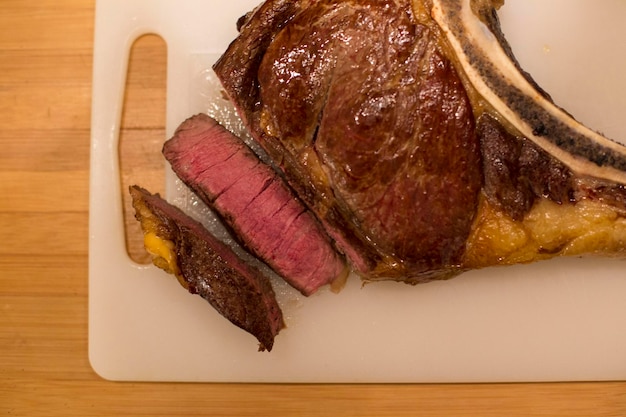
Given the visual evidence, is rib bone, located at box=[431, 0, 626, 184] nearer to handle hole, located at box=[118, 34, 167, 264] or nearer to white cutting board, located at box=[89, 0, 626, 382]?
white cutting board, located at box=[89, 0, 626, 382]

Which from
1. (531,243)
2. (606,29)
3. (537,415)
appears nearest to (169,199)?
(531,243)

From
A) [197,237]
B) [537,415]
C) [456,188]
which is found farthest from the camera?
[537,415]

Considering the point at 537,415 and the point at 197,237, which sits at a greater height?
the point at 197,237

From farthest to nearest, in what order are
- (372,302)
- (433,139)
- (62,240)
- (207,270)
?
(62,240) < (372,302) < (207,270) < (433,139)

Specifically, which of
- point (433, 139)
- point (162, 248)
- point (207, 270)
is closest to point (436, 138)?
point (433, 139)

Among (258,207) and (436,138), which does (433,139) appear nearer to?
(436,138)

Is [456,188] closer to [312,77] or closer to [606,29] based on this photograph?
[312,77]
